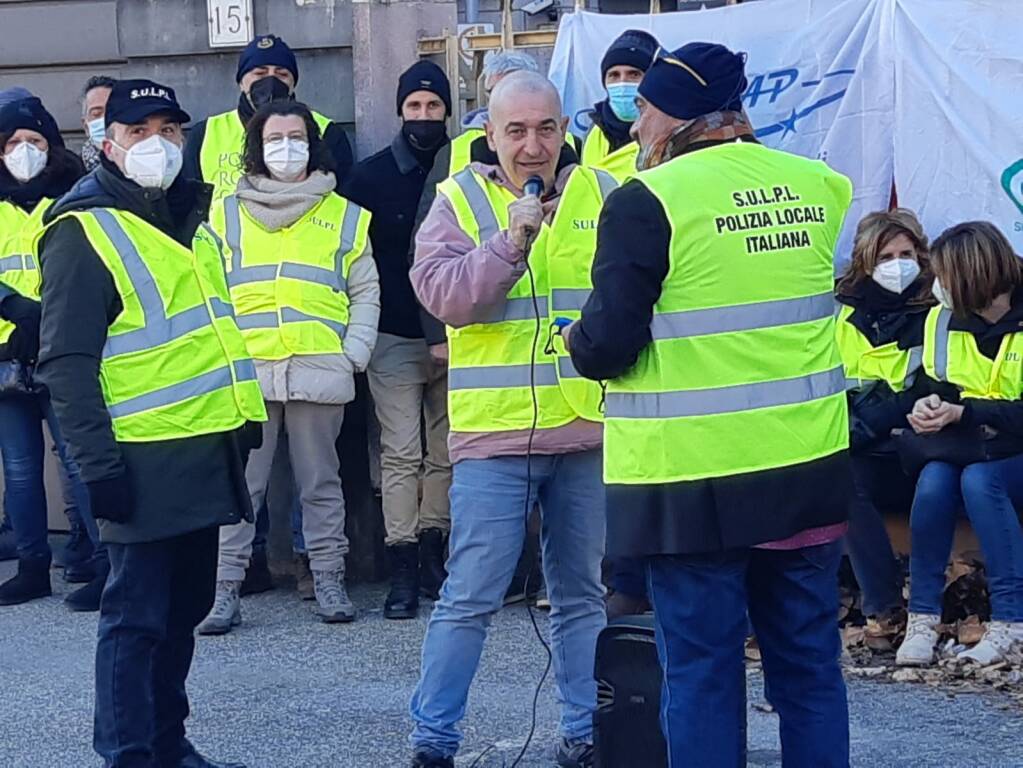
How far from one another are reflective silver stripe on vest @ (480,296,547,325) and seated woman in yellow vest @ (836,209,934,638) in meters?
2.12

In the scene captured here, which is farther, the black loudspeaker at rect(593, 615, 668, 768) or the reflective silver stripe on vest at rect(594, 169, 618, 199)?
the reflective silver stripe on vest at rect(594, 169, 618, 199)

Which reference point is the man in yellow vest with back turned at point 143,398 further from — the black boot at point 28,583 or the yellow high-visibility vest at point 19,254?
the black boot at point 28,583

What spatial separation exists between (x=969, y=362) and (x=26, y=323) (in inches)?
156

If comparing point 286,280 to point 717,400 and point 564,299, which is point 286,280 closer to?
point 564,299

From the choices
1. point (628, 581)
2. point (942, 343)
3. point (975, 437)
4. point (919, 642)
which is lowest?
point (919, 642)

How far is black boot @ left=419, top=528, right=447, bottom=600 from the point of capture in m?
7.38

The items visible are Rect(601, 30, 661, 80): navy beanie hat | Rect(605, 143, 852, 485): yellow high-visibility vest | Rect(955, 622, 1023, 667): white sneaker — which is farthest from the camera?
Rect(601, 30, 661, 80): navy beanie hat

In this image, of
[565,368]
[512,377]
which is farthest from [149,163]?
[565,368]

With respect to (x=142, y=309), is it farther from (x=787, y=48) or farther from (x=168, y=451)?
(x=787, y=48)

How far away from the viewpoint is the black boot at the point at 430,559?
738 centimetres

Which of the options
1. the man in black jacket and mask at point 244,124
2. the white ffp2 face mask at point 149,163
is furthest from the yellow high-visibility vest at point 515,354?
the man in black jacket and mask at point 244,124

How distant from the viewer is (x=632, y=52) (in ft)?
21.8

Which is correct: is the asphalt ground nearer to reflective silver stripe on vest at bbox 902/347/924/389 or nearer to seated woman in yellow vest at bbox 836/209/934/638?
seated woman in yellow vest at bbox 836/209/934/638

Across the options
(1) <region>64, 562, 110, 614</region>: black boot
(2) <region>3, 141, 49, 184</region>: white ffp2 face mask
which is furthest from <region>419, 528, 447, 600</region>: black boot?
A: (2) <region>3, 141, 49, 184</region>: white ffp2 face mask
